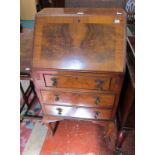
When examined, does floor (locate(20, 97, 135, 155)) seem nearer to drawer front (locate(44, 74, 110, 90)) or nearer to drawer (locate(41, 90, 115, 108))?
drawer (locate(41, 90, 115, 108))

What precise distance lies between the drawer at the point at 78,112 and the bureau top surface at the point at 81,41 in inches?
15.9

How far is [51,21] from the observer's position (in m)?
1.07

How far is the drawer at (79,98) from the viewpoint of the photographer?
1.20 metres

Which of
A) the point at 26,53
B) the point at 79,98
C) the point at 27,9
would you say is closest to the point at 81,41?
the point at 79,98

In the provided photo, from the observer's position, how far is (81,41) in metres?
1.05

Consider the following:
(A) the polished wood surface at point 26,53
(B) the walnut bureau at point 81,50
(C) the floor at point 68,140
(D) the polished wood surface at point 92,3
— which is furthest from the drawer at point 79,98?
(D) the polished wood surface at point 92,3

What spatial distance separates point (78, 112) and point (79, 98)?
168 mm

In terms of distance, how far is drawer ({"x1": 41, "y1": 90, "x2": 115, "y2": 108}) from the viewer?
1.20m

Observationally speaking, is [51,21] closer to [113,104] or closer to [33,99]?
[113,104]

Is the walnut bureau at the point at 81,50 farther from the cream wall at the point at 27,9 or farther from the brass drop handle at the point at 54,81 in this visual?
the cream wall at the point at 27,9
